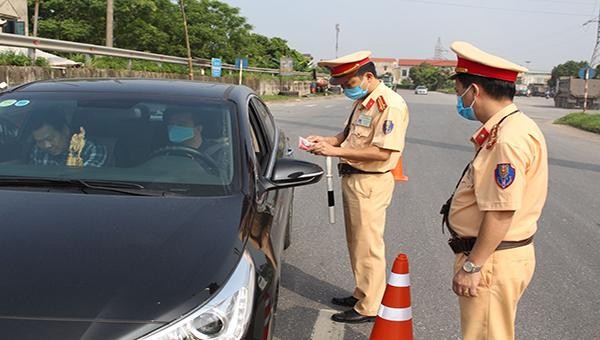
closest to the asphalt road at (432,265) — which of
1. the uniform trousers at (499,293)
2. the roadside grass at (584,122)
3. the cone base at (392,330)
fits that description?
the cone base at (392,330)

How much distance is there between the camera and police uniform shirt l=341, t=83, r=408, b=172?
11.4ft

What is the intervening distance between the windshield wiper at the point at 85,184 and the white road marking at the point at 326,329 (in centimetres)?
139

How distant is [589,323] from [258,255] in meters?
2.56

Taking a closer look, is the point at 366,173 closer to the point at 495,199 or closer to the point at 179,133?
the point at 179,133

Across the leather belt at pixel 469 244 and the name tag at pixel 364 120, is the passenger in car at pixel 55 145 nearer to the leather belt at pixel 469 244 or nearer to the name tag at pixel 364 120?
the name tag at pixel 364 120

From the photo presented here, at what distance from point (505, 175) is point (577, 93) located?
44.7 meters

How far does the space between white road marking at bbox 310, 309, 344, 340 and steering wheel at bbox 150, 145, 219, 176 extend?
4.04 feet

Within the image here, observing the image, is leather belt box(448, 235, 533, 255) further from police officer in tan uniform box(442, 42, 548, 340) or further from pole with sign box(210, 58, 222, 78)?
pole with sign box(210, 58, 222, 78)

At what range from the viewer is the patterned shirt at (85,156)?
292 centimetres

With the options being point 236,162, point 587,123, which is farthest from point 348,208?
point 587,123

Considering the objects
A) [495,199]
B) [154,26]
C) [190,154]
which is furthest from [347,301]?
[154,26]

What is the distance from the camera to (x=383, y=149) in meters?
3.46

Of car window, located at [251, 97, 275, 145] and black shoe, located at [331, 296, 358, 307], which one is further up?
car window, located at [251, 97, 275, 145]

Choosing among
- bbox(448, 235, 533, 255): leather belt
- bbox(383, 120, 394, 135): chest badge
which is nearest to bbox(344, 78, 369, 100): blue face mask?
bbox(383, 120, 394, 135): chest badge
